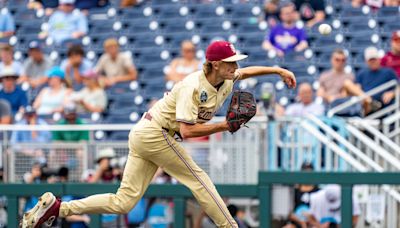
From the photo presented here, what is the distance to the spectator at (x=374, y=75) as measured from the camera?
39.1ft

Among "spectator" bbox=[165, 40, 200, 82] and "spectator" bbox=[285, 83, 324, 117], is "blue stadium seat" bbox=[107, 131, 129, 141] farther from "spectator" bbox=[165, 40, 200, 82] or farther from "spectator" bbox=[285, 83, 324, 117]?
"spectator" bbox=[285, 83, 324, 117]

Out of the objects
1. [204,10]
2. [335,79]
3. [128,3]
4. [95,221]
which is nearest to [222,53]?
[95,221]

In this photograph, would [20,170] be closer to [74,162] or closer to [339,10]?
[74,162]

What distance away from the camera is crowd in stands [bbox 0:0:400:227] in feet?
38.4

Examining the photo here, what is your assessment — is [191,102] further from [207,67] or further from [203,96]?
[207,67]

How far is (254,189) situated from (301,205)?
2.39 feet

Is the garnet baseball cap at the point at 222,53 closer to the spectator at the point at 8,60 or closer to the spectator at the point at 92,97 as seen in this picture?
the spectator at the point at 92,97

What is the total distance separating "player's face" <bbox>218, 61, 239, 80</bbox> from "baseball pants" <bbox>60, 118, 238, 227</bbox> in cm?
68

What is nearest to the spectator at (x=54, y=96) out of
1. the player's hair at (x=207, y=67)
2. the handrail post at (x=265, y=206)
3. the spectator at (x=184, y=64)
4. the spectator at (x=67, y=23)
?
the spectator at (x=184, y=64)

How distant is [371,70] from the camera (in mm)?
12180

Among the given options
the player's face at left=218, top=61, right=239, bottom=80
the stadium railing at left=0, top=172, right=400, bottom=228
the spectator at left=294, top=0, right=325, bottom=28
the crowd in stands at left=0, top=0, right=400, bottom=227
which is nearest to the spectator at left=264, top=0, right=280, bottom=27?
the crowd in stands at left=0, top=0, right=400, bottom=227

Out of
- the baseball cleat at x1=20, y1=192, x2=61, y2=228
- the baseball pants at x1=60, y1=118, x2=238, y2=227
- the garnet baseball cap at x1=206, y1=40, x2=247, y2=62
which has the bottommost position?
the baseball cleat at x1=20, y1=192, x2=61, y2=228

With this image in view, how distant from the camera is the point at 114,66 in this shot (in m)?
14.0

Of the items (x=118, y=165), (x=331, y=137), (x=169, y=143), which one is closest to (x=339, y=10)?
(x=331, y=137)
